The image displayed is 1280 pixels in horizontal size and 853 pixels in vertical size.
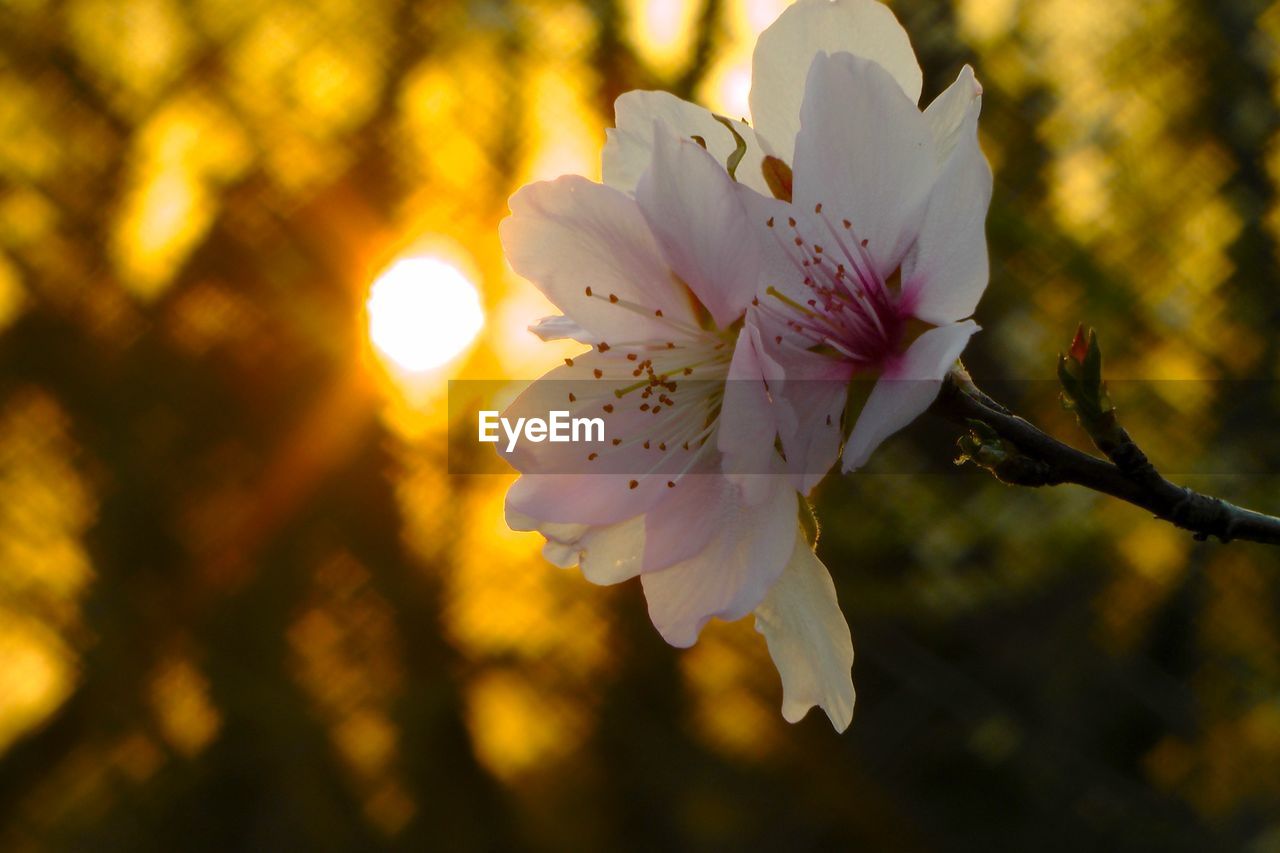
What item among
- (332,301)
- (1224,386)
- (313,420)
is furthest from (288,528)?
(1224,386)

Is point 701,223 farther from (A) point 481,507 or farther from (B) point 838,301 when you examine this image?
(A) point 481,507

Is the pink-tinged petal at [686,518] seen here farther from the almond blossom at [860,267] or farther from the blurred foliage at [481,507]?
the blurred foliage at [481,507]

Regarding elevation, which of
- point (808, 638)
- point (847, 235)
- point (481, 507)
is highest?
point (847, 235)

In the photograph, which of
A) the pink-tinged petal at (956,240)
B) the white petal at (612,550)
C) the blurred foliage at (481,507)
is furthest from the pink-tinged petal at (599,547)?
the blurred foliage at (481,507)

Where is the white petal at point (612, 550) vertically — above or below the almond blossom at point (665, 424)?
below

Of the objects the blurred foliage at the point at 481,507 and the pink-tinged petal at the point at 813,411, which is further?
the blurred foliage at the point at 481,507

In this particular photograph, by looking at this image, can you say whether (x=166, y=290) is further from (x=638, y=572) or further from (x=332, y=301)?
(x=638, y=572)

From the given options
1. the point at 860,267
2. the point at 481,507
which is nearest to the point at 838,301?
the point at 860,267
